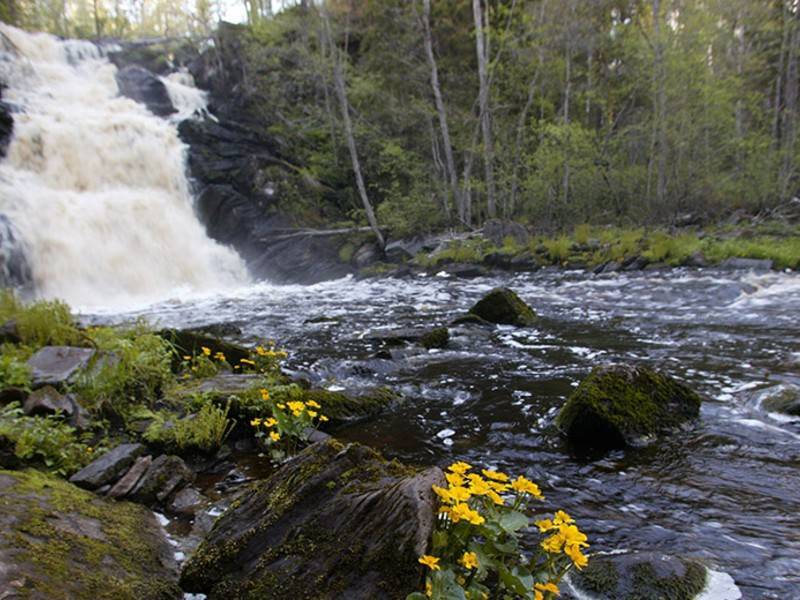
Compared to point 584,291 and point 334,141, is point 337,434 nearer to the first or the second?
point 584,291

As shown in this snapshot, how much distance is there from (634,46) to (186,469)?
21.9m

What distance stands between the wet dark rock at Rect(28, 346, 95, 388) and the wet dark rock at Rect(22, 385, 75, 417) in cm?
16

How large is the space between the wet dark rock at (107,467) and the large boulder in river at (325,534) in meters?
1.26

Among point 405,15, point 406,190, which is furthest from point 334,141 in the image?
point 405,15

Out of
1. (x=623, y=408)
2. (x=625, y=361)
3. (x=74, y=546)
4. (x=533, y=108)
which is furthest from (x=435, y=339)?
(x=533, y=108)

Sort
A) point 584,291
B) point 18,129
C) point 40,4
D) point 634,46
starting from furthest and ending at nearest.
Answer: point 40,4, point 634,46, point 18,129, point 584,291

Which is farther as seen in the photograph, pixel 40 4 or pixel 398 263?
pixel 40 4

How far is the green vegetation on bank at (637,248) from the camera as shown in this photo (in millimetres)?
14531

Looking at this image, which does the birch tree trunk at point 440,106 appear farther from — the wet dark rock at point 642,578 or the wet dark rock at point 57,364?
the wet dark rock at point 642,578

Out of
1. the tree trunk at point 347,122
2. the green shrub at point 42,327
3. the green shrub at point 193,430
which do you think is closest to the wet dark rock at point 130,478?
the green shrub at point 193,430

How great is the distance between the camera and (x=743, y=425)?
483 centimetres

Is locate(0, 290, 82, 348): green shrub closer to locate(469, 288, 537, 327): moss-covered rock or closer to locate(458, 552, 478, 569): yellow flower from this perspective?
locate(458, 552, 478, 569): yellow flower

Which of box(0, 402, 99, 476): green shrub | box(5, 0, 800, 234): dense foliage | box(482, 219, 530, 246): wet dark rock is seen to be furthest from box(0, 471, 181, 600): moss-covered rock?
box(5, 0, 800, 234): dense foliage

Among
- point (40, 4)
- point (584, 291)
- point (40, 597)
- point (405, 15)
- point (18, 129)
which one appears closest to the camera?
point (40, 597)
